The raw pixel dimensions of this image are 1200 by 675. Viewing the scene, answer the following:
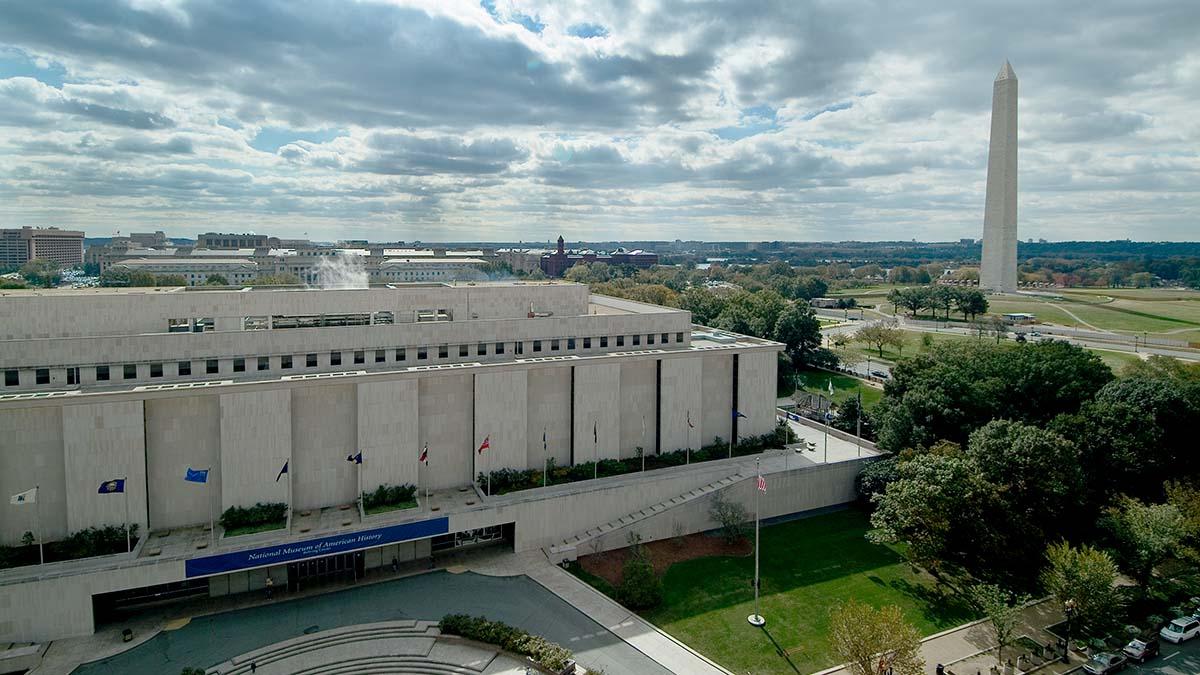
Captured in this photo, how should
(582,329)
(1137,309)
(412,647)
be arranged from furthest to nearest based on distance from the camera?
(1137,309) → (582,329) → (412,647)

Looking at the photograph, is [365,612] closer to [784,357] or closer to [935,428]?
[935,428]

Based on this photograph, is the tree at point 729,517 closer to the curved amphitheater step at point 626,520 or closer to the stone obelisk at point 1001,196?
the curved amphitheater step at point 626,520

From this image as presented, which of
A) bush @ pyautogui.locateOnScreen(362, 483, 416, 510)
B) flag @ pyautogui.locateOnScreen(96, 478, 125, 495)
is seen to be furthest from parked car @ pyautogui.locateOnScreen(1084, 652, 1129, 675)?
flag @ pyautogui.locateOnScreen(96, 478, 125, 495)

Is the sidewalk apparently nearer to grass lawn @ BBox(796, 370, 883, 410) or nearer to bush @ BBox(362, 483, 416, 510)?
bush @ BBox(362, 483, 416, 510)

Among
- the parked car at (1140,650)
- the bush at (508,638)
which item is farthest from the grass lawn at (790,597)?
the parked car at (1140,650)

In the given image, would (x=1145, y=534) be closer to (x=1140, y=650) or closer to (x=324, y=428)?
(x=1140, y=650)

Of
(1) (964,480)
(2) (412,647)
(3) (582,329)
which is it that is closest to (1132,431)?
(1) (964,480)
